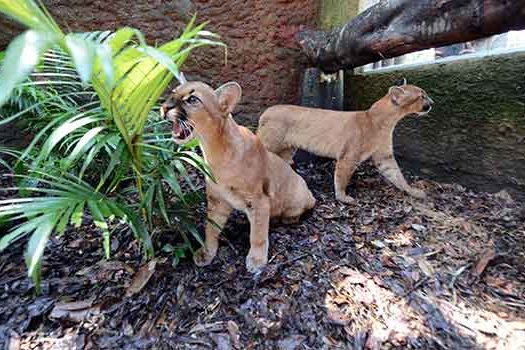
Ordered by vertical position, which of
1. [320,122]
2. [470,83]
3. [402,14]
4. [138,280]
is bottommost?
[138,280]

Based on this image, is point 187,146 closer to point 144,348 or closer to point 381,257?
point 144,348

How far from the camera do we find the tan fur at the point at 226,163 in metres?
1.93

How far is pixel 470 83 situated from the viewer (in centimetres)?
305

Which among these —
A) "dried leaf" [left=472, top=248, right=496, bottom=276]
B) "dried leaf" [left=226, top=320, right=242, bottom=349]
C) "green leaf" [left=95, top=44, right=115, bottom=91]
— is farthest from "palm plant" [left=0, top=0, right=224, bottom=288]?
"dried leaf" [left=472, top=248, right=496, bottom=276]

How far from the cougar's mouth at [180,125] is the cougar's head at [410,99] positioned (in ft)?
6.57

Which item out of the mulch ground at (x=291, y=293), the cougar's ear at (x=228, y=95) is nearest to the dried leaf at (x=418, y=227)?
the mulch ground at (x=291, y=293)

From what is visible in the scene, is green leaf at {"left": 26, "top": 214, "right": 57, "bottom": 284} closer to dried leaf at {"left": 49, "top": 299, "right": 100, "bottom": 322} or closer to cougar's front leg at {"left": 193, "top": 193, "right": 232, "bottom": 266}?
dried leaf at {"left": 49, "top": 299, "right": 100, "bottom": 322}

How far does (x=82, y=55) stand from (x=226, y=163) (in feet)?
3.89

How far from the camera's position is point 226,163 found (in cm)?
204

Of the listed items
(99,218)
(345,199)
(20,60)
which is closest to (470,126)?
(345,199)

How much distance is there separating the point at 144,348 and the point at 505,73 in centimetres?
306

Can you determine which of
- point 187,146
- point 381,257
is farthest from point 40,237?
point 381,257

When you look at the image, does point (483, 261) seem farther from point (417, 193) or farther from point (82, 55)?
point (82, 55)

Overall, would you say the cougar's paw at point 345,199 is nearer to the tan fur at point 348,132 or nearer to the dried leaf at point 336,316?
the tan fur at point 348,132
